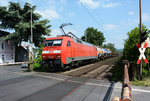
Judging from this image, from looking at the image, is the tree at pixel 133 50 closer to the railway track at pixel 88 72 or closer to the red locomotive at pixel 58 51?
the railway track at pixel 88 72

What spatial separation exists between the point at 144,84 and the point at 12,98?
6.90 metres

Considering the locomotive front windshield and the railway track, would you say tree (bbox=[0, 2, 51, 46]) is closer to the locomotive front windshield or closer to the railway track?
the locomotive front windshield

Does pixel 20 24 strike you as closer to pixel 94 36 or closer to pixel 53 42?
pixel 53 42

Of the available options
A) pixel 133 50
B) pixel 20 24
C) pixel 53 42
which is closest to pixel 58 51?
pixel 53 42

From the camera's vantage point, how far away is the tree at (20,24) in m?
29.1


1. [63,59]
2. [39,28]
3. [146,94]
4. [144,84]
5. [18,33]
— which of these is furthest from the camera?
[39,28]

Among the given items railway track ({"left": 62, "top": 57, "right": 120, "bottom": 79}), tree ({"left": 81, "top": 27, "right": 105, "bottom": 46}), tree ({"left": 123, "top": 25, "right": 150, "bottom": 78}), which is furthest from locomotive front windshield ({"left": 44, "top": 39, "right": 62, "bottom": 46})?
tree ({"left": 81, "top": 27, "right": 105, "bottom": 46})

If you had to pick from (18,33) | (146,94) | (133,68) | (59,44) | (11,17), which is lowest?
(146,94)

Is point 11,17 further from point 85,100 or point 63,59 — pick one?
point 85,100

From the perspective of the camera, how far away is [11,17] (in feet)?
99.5

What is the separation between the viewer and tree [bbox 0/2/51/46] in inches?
1145

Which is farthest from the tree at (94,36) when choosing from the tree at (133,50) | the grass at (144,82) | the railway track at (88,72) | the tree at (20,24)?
the grass at (144,82)

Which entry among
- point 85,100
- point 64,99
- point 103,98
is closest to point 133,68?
point 103,98

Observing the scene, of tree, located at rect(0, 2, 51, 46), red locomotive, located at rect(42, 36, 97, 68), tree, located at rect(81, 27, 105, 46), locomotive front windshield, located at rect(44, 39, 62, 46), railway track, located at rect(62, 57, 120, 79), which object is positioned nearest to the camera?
railway track, located at rect(62, 57, 120, 79)
